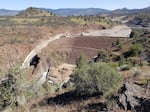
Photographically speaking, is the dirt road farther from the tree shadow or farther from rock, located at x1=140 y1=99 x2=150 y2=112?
rock, located at x1=140 y1=99 x2=150 y2=112

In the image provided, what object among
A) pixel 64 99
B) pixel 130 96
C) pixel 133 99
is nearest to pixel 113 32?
pixel 64 99

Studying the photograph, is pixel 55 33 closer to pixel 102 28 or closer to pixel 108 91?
pixel 102 28

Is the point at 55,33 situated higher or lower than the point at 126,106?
lower

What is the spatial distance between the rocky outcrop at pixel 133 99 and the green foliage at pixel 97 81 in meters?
1.63

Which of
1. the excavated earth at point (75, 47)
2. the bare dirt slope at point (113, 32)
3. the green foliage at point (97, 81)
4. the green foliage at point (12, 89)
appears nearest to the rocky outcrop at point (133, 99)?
the green foliage at point (97, 81)

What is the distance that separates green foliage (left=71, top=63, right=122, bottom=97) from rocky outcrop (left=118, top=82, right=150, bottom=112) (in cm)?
163

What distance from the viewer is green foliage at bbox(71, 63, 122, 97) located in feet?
58.6

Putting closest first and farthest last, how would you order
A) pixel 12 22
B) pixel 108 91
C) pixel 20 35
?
pixel 108 91, pixel 20 35, pixel 12 22

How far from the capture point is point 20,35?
308 ft

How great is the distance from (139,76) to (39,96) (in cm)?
611

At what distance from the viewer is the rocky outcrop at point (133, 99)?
584 inches

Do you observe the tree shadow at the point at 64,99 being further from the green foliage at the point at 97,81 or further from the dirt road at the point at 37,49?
the dirt road at the point at 37,49

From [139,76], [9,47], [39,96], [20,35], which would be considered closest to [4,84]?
[39,96]

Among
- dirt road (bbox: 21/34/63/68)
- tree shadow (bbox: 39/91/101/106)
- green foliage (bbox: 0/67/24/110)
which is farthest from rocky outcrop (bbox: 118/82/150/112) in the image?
dirt road (bbox: 21/34/63/68)
